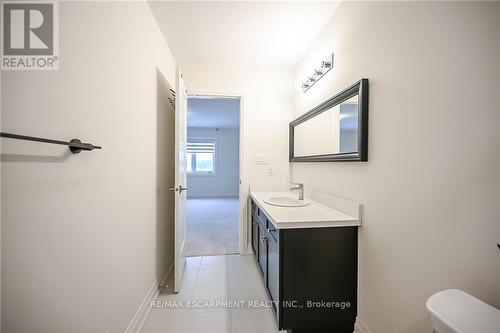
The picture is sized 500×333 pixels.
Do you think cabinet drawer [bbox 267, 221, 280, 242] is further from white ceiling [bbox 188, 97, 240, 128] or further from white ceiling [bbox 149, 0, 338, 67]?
white ceiling [bbox 188, 97, 240, 128]

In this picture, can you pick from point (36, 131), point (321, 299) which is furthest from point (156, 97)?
point (321, 299)

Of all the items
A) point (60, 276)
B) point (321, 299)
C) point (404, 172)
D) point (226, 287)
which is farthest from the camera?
point (226, 287)

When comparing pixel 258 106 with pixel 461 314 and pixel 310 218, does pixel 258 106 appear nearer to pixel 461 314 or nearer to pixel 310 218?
pixel 310 218

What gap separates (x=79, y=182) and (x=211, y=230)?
292cm

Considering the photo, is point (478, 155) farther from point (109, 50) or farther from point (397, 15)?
point (109, 50)

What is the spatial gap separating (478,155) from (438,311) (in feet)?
2.01

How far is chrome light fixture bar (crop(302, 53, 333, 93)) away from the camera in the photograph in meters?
1.71

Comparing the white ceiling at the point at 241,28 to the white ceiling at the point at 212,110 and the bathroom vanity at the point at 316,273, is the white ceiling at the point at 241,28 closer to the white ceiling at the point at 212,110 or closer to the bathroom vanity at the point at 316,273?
the white ceiling at the point at 212,110

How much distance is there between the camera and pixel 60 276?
818 mm

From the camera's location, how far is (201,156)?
7223mm

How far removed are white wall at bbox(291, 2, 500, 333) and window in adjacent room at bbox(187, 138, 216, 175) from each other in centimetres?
624

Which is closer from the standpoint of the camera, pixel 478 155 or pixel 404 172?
pixel 478 155

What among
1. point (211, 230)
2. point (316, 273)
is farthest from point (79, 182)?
point (211, 230)

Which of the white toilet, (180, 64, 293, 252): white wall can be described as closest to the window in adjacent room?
(180, 64, 293, 252): white wall
